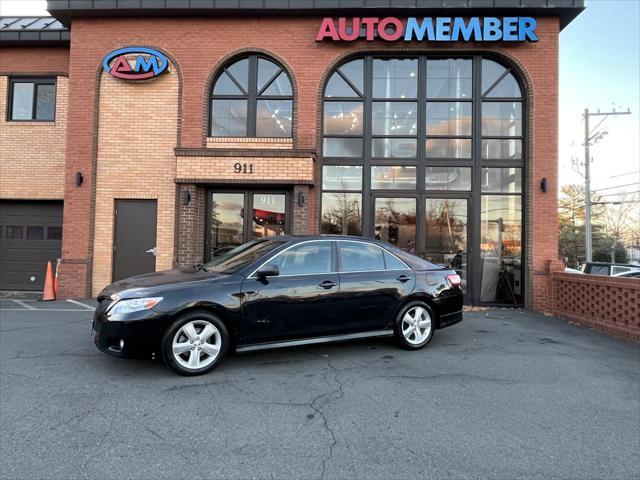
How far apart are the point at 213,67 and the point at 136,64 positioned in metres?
1.82

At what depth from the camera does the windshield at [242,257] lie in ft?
16.5

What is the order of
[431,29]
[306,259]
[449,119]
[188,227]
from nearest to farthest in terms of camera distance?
[306,259], [431,29], [188,227], [449,119]

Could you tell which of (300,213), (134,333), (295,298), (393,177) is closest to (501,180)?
(393,177)

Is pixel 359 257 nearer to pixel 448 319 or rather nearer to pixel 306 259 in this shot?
pixel 306 259

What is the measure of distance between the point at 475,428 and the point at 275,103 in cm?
856

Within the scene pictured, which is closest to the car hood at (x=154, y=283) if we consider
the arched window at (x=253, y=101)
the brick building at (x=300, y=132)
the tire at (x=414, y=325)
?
the tire at (x=414, y=325)

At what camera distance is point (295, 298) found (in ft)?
16.0

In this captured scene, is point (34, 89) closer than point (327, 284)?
No

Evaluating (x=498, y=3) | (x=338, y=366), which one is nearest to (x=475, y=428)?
(x=338, y=366)

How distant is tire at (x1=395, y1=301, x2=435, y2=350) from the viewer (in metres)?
5.47

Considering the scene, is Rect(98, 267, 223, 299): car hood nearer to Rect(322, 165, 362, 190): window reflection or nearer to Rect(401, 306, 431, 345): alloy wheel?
Rect(401, 306, 431, 345): alloy wheel

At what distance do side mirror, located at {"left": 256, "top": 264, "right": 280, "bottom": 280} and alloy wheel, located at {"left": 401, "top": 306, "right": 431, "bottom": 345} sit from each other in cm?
191

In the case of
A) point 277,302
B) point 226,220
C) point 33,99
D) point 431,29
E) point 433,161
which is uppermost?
point 431,29

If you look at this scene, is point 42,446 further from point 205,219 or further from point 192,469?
point 205,219
